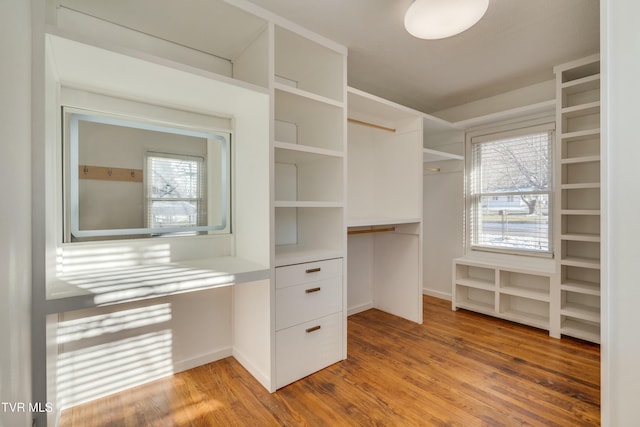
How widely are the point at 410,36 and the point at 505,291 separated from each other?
2.57 m

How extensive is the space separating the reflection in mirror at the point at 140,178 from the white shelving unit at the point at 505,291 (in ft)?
8.83

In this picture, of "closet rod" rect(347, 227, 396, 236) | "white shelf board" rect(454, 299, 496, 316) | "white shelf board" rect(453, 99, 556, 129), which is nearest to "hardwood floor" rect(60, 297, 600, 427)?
"white shelf board" rect(454, 299, 496, 316)

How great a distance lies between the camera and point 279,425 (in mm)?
1597

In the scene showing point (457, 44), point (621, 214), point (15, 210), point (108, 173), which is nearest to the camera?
point (15, 210)

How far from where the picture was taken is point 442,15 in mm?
1558

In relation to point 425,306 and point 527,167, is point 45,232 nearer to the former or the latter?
point 425,306

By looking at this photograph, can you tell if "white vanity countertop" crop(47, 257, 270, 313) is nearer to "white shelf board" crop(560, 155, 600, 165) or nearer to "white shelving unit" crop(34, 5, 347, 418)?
"white shelving unit" crop(34, 5, 347, 418)

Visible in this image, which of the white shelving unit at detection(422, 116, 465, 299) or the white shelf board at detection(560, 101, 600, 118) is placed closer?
the white shelf board at detection(560, 101, 600, 118)

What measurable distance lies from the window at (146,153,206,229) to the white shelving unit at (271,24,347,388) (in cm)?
60

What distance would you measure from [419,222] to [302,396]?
6.27ft

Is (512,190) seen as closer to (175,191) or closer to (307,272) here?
(307,272)

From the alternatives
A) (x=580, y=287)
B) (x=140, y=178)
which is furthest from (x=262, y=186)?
(x=580, y=287)

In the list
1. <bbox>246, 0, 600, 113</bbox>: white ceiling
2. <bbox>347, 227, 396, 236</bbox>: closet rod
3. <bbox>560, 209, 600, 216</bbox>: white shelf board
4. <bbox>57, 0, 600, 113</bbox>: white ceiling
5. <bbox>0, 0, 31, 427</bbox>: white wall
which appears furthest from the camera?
<bbox>347, 227, 396, 236</bbox>: closet rod

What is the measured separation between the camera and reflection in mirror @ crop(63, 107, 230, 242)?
1.70 meters
